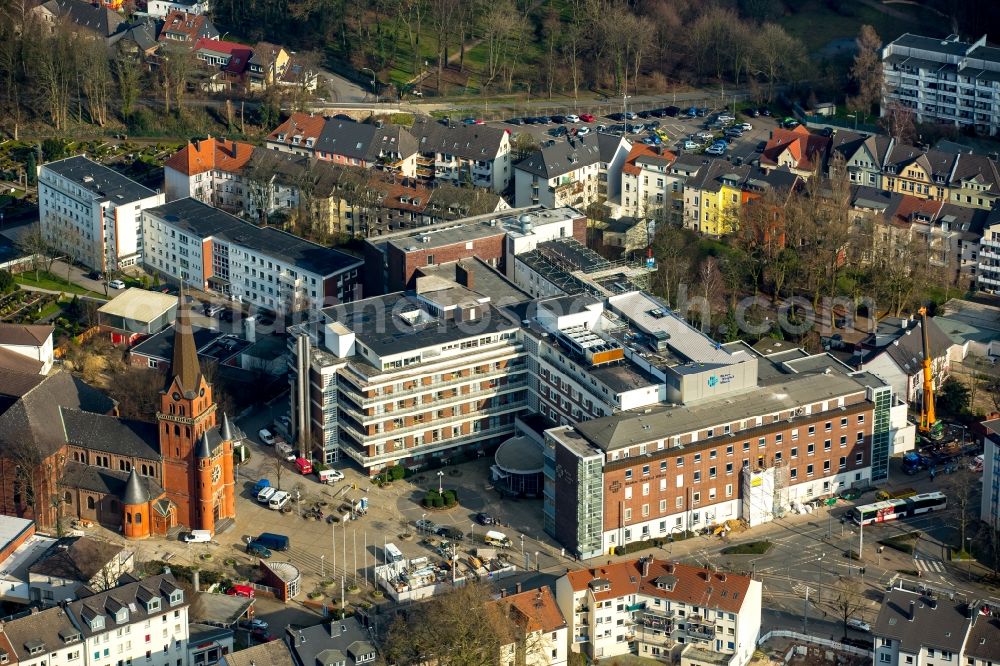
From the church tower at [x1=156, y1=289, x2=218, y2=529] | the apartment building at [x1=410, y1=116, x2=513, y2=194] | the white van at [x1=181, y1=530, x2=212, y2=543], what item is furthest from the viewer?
the apartment building at [x1=410, y1=116, x2=513, y2=194]

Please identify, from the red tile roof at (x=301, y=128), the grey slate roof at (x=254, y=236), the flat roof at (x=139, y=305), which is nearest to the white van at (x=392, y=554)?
the grey slate roof at (x=254, y=236)

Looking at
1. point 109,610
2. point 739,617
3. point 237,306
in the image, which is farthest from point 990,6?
point 109,610

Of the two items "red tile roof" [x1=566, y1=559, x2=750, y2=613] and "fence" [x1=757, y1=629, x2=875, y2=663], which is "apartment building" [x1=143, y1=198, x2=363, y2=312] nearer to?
"red tile roof" [x1=566, y1=559, x2=750, y2=613]

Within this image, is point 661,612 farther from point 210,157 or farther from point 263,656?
point 210,157

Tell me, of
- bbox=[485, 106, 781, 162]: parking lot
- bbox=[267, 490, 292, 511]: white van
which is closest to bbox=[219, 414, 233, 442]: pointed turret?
bbox=[267, 490, 292, 511]: white van

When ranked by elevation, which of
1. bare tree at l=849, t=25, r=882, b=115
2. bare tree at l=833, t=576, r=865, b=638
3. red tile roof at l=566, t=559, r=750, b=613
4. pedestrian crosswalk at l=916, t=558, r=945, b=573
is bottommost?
bare tree at l=833, t=576, r=865, b=638

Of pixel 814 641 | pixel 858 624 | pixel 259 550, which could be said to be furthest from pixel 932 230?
pixel 259 550
